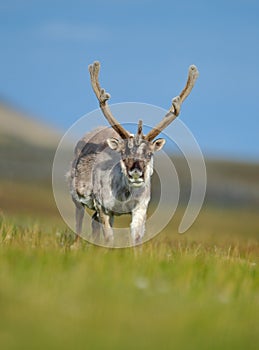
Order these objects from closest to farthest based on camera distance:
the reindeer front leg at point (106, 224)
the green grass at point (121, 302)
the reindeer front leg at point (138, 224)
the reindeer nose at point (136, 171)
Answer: the green grass at point (121, 302)
the reindeer nose at point (136, 171)
the reindeer front leg at point (138, 224)
the reindeer front leg at point (106, 224)

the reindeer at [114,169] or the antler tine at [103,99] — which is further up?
the antler tine at [103,99]

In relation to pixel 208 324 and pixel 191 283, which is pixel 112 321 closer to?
pixel 208 324

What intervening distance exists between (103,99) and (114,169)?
4.96 feet

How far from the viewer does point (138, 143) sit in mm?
13078

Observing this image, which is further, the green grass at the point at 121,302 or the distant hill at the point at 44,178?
the distant hill at the point at 44,178

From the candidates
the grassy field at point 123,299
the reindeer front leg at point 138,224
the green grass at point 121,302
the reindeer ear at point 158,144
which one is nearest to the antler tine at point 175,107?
the reindeer ear at point 158,144

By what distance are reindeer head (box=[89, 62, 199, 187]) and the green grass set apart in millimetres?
2099

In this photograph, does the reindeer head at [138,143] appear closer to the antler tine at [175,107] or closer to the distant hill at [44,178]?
the antler tine at [175,107]

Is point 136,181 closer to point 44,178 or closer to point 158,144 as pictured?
point 158,144

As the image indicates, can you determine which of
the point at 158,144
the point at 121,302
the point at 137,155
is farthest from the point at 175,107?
the point at 121,302

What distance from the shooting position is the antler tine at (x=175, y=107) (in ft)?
45.0

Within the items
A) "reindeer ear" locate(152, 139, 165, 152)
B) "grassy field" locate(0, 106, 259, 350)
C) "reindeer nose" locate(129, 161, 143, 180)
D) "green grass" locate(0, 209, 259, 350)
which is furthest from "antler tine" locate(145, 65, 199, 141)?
"green grass" locate(0, 209, 259, 350)

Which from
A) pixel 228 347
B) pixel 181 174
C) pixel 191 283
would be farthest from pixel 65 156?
pixel 181 174

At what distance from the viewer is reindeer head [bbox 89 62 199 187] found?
41.9 ft
